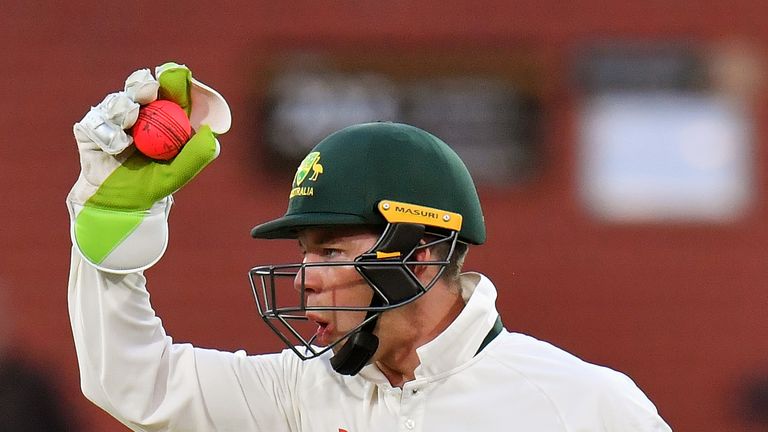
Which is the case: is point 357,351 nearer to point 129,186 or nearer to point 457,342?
point 457,342

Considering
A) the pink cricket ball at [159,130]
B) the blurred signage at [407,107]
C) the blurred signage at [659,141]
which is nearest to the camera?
the pink cricket ball at [159,130]

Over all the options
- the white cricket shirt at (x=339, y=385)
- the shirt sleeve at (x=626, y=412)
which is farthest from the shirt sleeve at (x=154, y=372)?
the shirt sleeve at (x=626, y=412)

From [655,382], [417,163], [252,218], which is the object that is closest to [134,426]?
[417,163]

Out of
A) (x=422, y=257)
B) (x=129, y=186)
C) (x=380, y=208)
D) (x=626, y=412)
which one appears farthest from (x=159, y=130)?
(x=626, y=412)

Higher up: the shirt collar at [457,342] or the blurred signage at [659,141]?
the shirt collar at [457,342]

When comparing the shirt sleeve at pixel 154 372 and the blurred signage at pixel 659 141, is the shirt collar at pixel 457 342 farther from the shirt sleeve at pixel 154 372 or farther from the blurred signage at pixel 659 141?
the blurred signage at pixel 659 141

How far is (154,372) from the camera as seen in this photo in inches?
84.9

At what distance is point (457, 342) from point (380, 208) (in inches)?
10.4

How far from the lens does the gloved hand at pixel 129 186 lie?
2070 mm

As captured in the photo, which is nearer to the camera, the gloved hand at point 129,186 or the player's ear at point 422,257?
the gloved hand at point 129,186

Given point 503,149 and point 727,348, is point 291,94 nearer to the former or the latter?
point 503,149

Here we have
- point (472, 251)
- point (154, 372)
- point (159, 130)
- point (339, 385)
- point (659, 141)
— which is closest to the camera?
point (159, 130)

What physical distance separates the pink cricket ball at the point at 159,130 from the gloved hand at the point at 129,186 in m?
0.01

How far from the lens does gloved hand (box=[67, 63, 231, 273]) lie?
6.79 feet
